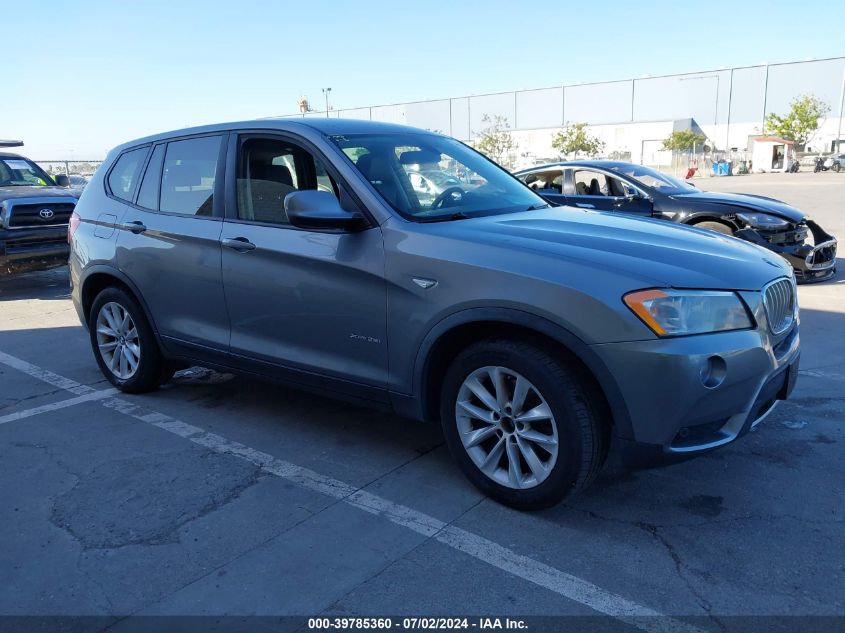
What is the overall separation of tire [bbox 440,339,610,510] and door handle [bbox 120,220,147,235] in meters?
2.53

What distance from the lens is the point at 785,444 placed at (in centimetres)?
403

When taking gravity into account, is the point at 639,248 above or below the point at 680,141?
below

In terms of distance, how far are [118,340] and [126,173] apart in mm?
1201

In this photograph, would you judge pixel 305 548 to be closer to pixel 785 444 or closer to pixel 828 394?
pixel 785 444

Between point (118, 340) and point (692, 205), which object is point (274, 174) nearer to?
point (118, 340)

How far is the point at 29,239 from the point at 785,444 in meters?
9.49

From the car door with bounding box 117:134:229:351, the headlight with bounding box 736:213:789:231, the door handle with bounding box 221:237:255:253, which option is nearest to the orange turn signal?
the door handle with bounding box 221:237:255:253

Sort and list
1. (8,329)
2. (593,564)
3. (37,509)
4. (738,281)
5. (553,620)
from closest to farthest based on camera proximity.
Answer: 1. (553,620)
2. (593,564)
3. (738,281)
4. (37,509)
5. (8,329)

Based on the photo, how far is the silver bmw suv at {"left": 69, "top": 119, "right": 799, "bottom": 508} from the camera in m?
2.92

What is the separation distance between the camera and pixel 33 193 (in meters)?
10.2

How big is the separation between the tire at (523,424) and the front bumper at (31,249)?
27.3ft

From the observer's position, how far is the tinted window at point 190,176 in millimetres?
4418

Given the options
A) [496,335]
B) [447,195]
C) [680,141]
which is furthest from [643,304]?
[680,141]

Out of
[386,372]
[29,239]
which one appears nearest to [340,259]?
[386,372]
